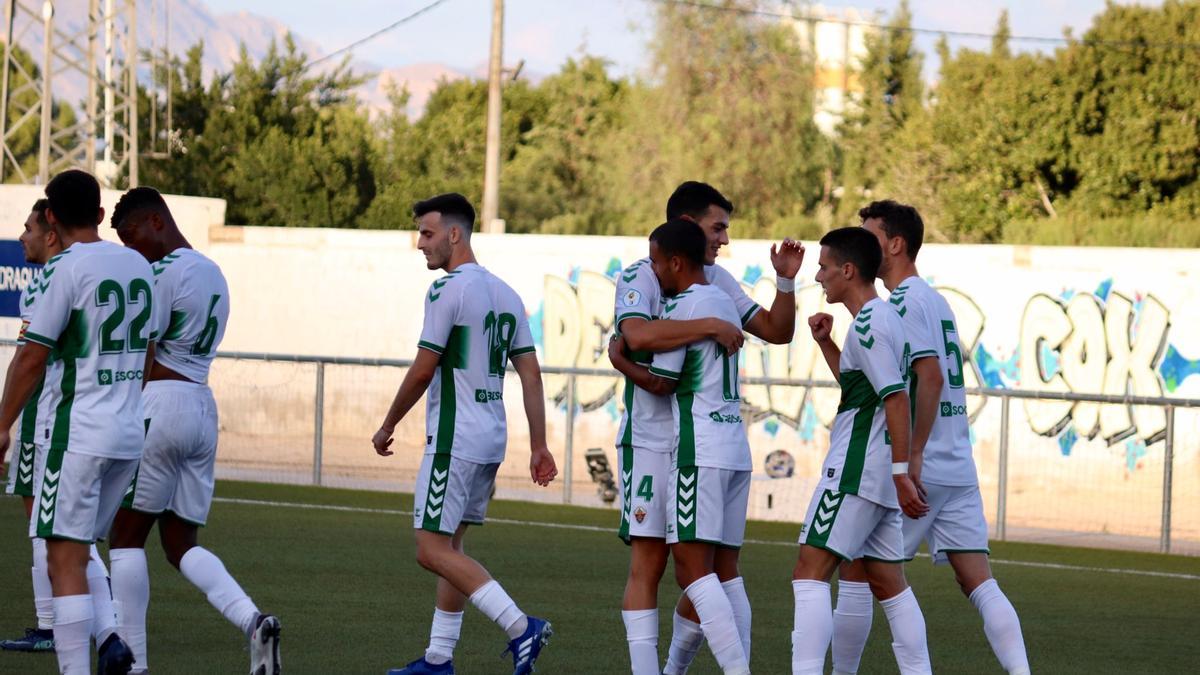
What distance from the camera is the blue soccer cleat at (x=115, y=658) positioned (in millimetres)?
7293

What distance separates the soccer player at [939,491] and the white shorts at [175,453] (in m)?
2.99

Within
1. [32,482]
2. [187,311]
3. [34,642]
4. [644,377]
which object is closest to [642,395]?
[644,377]

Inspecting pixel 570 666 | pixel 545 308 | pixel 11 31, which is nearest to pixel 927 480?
pixel 570 666

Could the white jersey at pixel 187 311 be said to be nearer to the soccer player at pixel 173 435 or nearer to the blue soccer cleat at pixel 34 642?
the soccer player at pixel 173 435

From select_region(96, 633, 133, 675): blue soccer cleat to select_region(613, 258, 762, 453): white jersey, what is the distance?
2286mm

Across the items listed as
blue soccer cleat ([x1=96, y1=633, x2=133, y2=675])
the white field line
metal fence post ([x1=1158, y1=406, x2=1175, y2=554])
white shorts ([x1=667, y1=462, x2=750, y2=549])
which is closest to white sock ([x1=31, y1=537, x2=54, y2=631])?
blue soccer cleat ([x1=96, y1=633, x2=133, y2=675])

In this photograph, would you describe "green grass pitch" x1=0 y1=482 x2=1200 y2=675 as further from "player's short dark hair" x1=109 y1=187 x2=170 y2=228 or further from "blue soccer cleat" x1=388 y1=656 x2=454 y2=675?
"player's short dark hair" x1=109 y1=187 x2=170 y2=228

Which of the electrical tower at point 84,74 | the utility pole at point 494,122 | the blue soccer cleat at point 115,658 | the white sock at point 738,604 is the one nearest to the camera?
the blue soccer cleat at point 115,658

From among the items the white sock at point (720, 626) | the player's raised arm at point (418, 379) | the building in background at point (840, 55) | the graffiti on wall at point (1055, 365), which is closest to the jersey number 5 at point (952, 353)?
the white sock at point (720, 626)

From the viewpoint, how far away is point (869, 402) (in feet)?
24.5

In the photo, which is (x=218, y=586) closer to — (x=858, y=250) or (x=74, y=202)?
(x=74, y=202)

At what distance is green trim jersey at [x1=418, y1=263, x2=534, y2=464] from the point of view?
26.7 feet

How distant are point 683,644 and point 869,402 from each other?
149 centimetres

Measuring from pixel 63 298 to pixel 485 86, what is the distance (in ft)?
226
